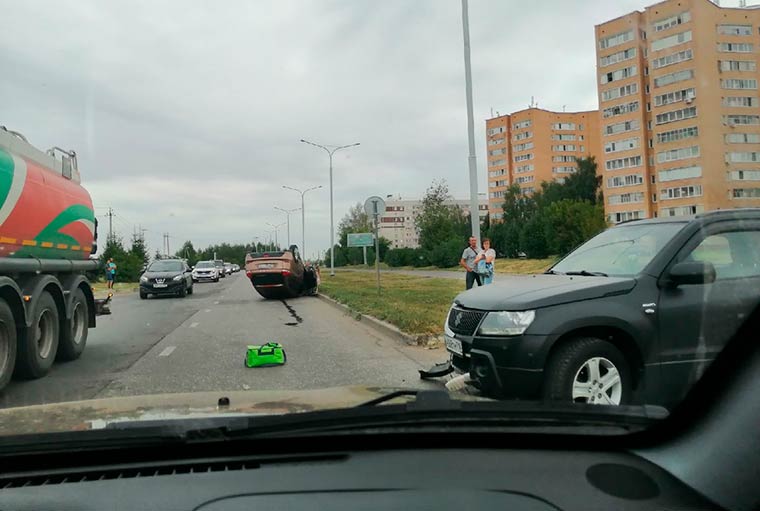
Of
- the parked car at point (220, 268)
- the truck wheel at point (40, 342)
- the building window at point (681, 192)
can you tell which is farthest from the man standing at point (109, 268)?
the parked car at point (220, 268)

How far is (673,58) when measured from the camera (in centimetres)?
589

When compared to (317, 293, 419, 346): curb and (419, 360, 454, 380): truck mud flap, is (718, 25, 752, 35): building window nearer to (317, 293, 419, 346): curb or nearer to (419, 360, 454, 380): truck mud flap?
(419, 360, 454, 380): truck mud flap

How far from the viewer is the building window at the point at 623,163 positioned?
9.34m

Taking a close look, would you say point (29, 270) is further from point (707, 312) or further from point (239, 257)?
point (239, 257)

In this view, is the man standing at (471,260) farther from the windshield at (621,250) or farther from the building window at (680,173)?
the windshield at (621,250)

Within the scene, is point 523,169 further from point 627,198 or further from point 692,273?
point 692,273

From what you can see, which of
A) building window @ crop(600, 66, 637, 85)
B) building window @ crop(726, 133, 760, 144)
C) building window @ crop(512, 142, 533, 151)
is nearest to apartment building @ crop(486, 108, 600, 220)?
building window @ crop(512, 142, 533, 151)

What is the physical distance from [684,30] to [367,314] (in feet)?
34.1

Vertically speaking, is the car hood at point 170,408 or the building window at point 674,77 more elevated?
the building window at point 674,77

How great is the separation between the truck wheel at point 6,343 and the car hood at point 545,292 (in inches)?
194

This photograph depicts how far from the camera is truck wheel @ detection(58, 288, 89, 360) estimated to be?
8.86 m

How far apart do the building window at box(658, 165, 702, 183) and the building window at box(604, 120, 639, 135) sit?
933mm

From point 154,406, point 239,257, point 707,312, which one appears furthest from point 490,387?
point 239,257

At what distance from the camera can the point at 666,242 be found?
4.96m
